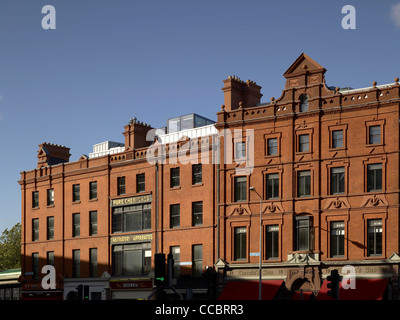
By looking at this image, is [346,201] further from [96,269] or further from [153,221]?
[96,269]

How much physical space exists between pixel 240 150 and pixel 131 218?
14.3m

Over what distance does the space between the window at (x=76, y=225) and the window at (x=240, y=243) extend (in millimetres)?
20596

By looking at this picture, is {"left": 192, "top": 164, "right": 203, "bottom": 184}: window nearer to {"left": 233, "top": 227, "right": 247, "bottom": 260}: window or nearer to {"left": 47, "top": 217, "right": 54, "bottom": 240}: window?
{"left": 233, "top": 227, "right": 247, "bottom": 260}: window

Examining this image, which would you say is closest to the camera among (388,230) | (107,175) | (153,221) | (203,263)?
(388,230)

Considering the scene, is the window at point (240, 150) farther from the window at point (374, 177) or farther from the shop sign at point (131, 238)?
the shop sign at point (131, 238)

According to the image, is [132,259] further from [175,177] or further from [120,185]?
[175,177]

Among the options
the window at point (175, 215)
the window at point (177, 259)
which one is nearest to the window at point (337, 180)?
the window at point (175, 215)

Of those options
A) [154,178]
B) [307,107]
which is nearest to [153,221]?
[154,178]

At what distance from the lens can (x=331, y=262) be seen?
51000mm

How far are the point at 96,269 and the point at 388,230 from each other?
3078cm

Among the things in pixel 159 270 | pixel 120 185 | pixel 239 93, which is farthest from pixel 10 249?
pixel 159 270

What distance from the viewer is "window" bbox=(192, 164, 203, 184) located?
196ft

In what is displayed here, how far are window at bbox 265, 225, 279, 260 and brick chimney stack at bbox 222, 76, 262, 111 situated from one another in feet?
38.0

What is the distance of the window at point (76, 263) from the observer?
2736 inches
